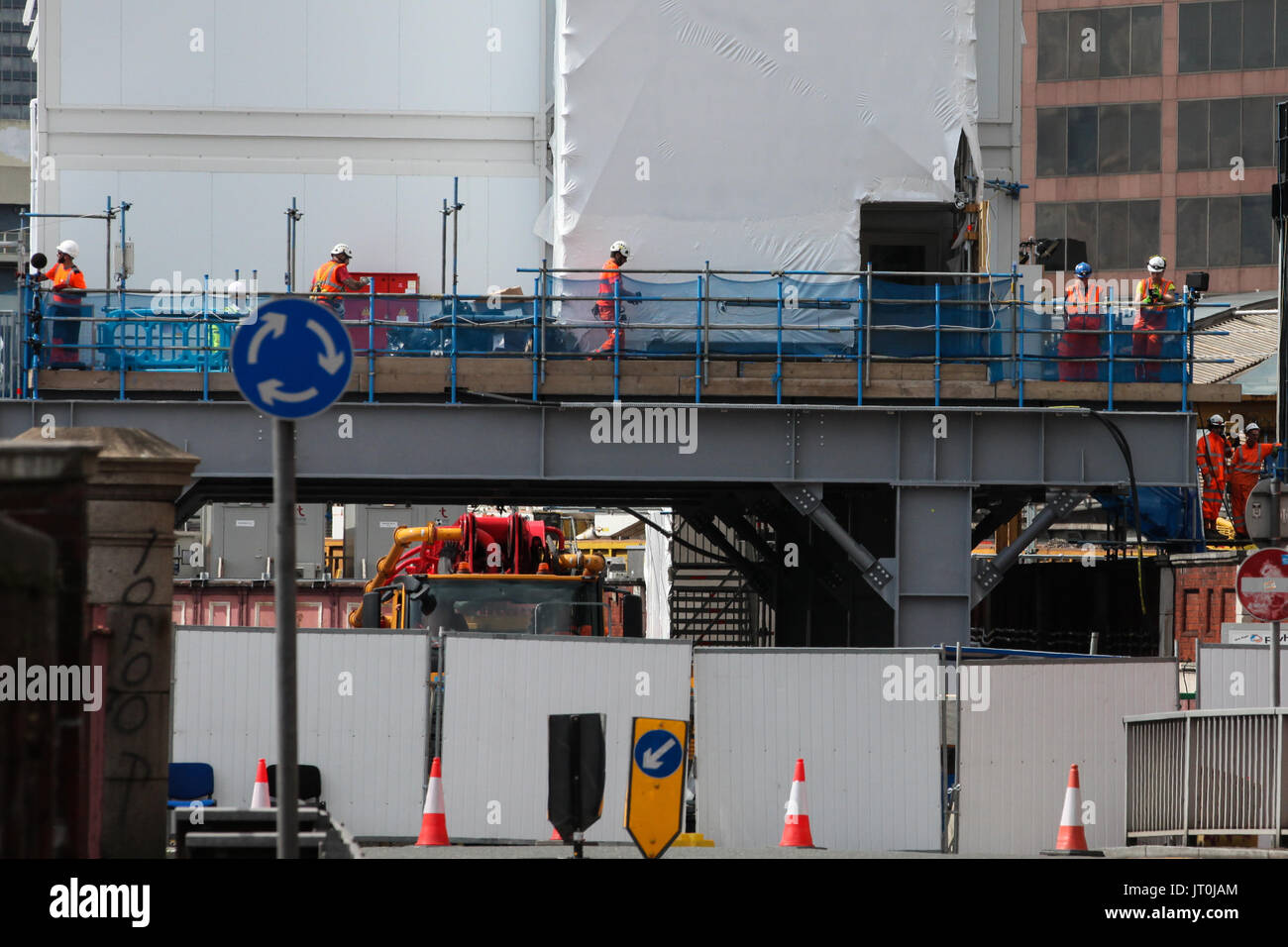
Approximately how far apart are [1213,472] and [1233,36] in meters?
48.9

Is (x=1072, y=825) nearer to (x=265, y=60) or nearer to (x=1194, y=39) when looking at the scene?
(x=265, y=60)

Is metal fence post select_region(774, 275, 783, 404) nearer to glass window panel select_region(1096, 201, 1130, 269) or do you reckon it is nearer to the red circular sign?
the red circular sign

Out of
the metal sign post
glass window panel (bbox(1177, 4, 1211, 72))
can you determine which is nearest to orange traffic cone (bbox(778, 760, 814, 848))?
the metal sign post

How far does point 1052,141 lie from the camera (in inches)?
2916

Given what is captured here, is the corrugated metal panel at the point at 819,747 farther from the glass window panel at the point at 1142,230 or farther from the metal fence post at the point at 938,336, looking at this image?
the glass window panel at the point at 1142,230

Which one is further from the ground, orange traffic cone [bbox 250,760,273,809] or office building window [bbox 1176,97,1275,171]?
office building window [bbox 1176,97,1275,171]

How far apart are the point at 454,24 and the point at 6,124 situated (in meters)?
104

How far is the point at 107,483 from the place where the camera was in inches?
407

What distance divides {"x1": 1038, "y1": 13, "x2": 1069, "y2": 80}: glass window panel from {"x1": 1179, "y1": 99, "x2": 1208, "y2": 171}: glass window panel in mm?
4953

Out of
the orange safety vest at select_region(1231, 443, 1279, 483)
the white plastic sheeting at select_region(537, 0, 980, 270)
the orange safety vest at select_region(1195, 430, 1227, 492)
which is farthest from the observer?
the orange safety vest at select_region(1195, 430, 1227, 492)

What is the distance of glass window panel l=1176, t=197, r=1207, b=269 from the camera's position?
71562 millimetres

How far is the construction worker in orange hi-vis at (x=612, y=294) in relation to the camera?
20422 millimetres
